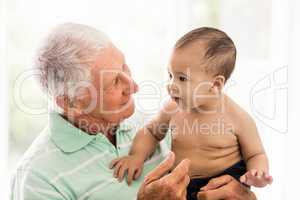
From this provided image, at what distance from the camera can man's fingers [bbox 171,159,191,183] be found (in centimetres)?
104

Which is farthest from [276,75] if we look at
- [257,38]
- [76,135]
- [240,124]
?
[76,135]

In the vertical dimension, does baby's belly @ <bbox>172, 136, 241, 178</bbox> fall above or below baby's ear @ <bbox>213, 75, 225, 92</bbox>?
below

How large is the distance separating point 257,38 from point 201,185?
15.7 inches

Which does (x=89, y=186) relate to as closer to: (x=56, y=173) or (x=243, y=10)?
(x=56, y=173)

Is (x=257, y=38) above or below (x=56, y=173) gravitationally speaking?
above

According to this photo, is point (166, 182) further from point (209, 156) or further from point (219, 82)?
point (219, 82)

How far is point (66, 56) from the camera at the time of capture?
1.07 metres

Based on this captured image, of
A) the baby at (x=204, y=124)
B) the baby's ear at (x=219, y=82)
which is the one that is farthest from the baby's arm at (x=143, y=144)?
the baby's ear at (x=219, y=82)

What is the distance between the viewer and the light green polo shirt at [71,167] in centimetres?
107

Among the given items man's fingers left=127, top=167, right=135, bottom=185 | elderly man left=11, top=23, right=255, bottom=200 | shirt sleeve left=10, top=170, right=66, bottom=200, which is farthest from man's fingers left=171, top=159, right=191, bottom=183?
shirt sleeve left=10, top=170, right=66, bottom=200

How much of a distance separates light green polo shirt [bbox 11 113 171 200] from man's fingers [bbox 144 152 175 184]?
6 cm

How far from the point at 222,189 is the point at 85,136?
1.01 feet

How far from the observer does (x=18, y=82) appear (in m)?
1.28

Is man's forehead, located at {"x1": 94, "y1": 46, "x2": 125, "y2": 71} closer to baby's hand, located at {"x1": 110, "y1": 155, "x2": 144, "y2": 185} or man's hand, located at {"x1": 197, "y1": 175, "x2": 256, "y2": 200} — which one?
baby's hand, located at {"x1": 110, "y1": 155, "x2": 144, "y2": 185}
